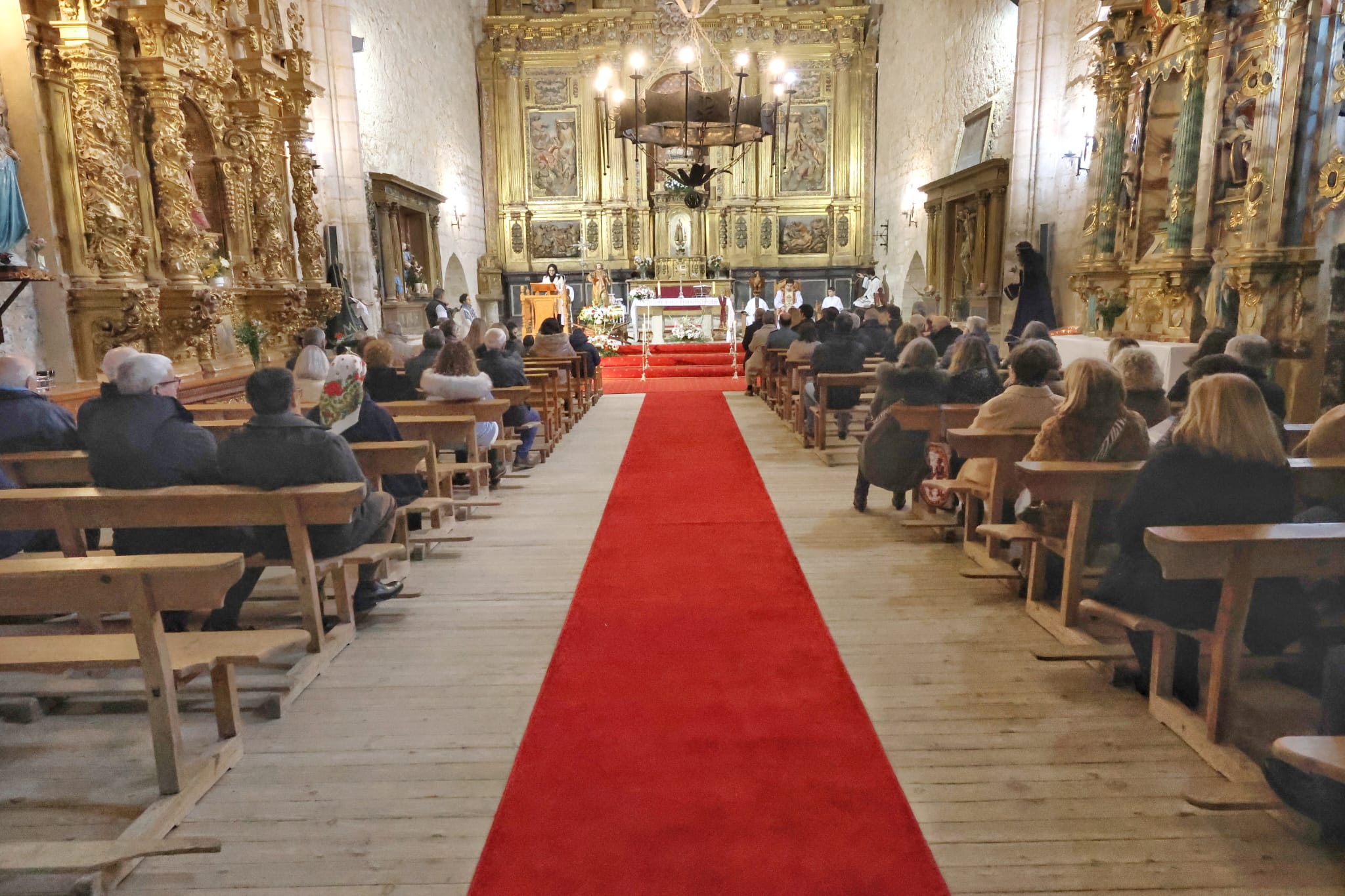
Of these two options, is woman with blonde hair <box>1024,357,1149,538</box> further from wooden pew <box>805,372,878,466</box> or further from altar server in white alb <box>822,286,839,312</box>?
altar server in white alb <box>822,286,839,312</box>

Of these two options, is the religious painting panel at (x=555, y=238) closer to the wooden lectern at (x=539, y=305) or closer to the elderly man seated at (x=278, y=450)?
the wooden lectern at (x=539, y=305)

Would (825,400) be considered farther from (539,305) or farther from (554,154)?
(554,154)

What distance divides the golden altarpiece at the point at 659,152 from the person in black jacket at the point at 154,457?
1707 cm

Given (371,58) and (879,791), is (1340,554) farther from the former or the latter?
(371,58)

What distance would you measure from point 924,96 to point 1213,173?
33.4 feet

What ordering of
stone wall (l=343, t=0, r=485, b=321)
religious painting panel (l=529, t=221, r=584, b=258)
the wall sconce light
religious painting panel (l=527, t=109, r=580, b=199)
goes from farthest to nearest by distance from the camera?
religious painting panel (l=529, t=221, r=584, b=258)
religious painting panel (l=527, t=109, r=580, b=199)
stone wall (l=343, t=0, r=485, b=321)
the wall sconce light

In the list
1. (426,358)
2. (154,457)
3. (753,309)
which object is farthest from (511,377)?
(753,309)

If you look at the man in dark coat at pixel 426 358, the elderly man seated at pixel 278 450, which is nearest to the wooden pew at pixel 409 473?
the elderly man seated at pixel 278 450

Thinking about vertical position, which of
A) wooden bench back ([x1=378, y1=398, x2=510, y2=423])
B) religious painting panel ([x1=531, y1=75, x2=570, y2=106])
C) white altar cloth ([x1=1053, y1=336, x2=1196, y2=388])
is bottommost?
wooden bench back ([x1=378, y1=398, x2=510, y2=423])

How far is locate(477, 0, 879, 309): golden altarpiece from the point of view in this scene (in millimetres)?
19844

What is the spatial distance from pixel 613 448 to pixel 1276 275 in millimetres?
6071

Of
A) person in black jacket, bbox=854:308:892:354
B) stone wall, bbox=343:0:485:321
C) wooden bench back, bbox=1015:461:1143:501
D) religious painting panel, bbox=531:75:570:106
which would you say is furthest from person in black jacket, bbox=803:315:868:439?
religious painting panel, bbox=531:75:570:106

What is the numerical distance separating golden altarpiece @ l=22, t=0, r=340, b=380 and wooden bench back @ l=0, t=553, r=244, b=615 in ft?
17.0

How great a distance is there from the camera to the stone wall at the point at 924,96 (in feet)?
43.7
